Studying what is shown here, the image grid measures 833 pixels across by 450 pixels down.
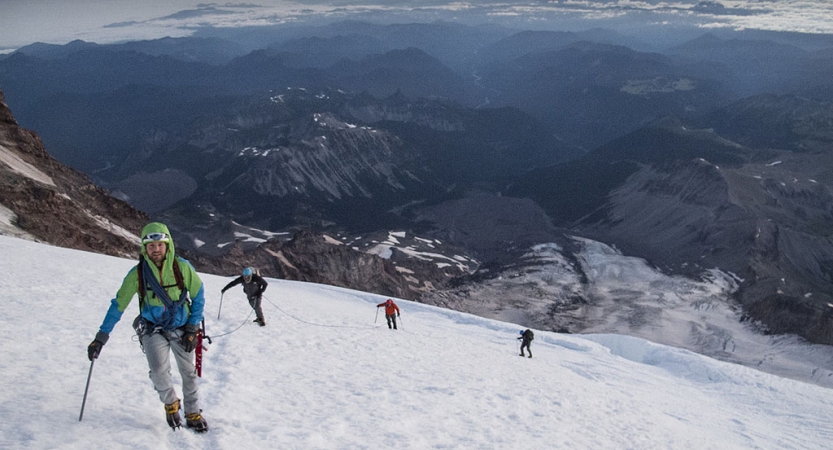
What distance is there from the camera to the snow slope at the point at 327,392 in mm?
9500

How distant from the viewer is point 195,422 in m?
9.16

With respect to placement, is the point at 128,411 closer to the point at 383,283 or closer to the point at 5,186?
the point at 5,186

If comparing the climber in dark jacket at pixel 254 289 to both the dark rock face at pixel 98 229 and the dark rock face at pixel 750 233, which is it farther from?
the dark rock face at pixel 750 233

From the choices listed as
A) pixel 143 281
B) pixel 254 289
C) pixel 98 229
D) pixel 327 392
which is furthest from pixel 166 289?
pixel 98 229

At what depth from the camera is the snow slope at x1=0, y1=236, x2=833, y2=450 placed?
950cm

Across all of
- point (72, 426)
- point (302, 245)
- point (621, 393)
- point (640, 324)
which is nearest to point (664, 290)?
point (640, 324)

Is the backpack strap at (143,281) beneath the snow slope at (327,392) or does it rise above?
above

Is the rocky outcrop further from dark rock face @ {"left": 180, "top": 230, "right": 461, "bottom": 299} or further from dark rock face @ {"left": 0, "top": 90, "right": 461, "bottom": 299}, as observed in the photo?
dark rock face @ {"left": 180, "top": 230, "right": 461, "bottom": 299}

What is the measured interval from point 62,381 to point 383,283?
104146 mm

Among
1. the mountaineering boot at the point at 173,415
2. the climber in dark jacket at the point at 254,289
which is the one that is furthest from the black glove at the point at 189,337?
the climber in dark jacket at the point at 254,289

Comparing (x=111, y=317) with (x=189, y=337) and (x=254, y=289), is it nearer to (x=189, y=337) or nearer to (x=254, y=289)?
(x=189, y=337)

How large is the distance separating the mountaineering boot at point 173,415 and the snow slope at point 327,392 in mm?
153

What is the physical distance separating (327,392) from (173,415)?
4722 mm

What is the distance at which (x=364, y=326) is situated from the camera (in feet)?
85.0
